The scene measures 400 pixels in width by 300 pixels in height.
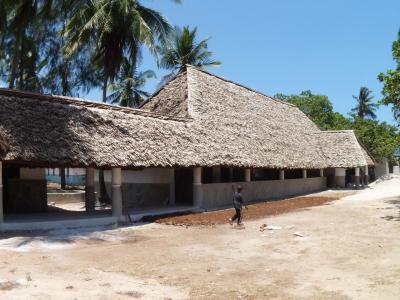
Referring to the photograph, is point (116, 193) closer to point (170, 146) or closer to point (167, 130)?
point (170, 146)

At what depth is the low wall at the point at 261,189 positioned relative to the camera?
61.5 ft

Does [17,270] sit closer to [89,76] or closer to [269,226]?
[269,226]

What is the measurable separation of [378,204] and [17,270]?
1590 cm

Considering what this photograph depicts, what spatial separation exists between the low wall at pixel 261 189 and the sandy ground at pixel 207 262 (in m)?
4.70

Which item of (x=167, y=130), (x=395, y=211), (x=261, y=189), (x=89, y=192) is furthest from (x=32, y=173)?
(x=395, y=211)

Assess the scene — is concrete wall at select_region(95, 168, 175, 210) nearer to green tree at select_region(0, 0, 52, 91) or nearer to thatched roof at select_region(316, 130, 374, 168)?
green tree at select_region(0, 0, 52, 91)

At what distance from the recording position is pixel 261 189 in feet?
73.9

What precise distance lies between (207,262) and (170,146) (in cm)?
756

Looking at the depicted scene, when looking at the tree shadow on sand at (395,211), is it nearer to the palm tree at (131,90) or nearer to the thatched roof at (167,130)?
the thatched roof at (167,130)

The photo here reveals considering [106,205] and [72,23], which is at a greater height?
[72,23]

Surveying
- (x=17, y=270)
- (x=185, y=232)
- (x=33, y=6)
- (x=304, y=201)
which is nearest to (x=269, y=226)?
(x=185, y=232)

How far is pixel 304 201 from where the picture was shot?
22.3 meters

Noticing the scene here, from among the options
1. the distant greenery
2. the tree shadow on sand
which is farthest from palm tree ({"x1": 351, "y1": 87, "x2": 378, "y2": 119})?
the tree shadow on sand

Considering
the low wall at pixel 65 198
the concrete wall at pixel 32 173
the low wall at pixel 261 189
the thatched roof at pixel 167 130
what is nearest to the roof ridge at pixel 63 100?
the thatched roof at pixel 167 130
